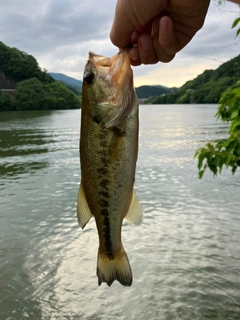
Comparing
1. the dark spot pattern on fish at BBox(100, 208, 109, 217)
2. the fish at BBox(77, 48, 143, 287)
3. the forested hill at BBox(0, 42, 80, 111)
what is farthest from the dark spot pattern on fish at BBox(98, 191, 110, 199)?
the forested hill at BBox(0, 42, 80, 111)

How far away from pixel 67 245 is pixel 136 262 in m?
1.86

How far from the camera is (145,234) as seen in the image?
380 inches

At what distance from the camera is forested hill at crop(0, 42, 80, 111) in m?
94.6

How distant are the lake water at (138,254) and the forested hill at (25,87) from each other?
81.9 meters

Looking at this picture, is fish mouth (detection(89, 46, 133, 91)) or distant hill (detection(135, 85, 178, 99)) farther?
distant hill (detection(135, 85, 178, 99))

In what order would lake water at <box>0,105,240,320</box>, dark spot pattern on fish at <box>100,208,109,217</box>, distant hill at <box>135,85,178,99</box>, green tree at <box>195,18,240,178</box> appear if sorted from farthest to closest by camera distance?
distant hill at <box>135,85,178,99</box>
lake water at <box>0,105,240,320</box>
green tree at <box>195,18,240,178</box>
dark spot pattern on fish at <box>100,208,109,217</box>

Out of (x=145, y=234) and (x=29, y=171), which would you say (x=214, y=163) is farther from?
(x=29, y=171)

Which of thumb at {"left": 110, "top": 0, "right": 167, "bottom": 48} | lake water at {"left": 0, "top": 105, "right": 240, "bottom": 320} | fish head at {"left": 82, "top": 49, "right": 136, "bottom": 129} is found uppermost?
thumb at {"left": 110, "top": 0, "right": 167, "bottom": 48}

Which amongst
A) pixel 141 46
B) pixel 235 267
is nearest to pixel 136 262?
pixel 235 267

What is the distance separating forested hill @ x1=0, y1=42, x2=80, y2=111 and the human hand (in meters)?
93.4

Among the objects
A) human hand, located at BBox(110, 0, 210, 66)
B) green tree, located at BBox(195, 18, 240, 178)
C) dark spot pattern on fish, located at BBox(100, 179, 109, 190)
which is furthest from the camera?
green tree, located at BBox(195, 18, 240, 178)

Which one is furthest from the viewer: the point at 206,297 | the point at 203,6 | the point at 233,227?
the point at 233,227

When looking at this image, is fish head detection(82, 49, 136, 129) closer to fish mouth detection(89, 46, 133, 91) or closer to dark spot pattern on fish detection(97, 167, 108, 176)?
fish mouth detection(89, 46, 133, 91)

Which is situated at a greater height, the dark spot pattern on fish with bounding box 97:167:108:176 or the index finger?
the index finger
